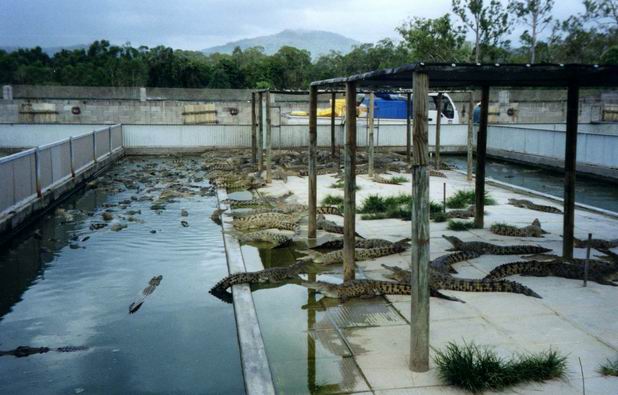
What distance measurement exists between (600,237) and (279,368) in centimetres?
650

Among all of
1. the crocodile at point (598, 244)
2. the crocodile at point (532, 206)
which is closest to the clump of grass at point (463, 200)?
the crocodile at point (532, 206)

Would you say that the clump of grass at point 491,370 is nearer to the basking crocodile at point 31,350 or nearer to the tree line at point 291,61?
the basking crocodile at point 31,350

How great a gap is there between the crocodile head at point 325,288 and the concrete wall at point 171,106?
18129mm

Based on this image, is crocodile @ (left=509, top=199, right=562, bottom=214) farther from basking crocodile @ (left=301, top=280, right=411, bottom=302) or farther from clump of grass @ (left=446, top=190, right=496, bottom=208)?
basking crocodile @ (left=301, top=280, right=411, bottom=302)

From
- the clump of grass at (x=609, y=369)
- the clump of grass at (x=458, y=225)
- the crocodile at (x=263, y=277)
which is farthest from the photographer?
the clump of grass at (x=458, y=225)

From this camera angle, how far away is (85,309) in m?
7.36

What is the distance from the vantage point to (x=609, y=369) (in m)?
4.99

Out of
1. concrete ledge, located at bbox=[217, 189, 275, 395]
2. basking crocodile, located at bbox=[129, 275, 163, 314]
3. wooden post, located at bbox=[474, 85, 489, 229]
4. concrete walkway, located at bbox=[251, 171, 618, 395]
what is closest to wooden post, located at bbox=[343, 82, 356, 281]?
concrete walkway, located at bbox=[251, 171, 618, 395]

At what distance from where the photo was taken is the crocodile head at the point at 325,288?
729cm

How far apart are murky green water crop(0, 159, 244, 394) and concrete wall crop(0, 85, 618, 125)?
49.3ft

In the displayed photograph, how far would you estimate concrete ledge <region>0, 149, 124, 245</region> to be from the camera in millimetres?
10703

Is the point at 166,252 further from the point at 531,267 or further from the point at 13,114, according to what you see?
the point at 13,114

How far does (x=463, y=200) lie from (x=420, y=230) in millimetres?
8439

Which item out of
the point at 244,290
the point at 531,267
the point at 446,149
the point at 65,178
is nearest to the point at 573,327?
the point at 531,267
